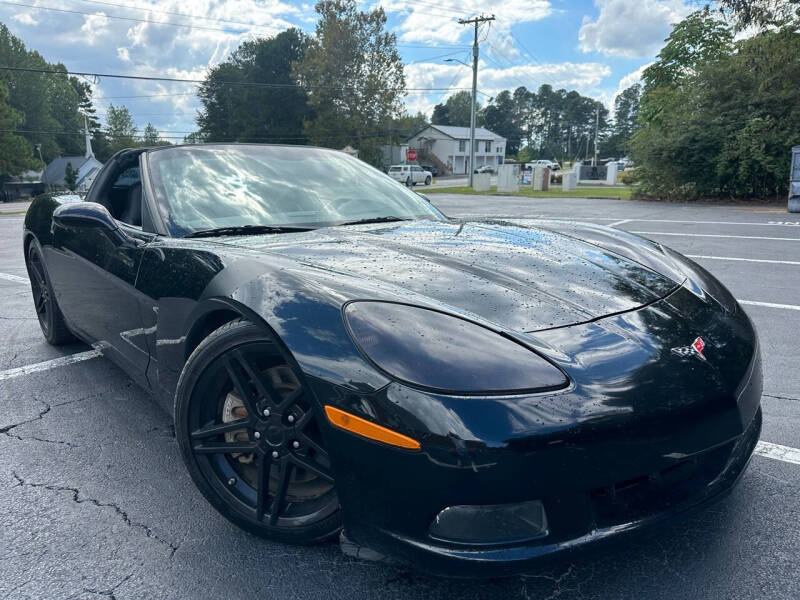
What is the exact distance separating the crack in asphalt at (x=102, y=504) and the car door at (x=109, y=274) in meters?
0.51

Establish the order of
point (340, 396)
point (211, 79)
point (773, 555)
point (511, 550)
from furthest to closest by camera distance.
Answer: point (211, 79), point (773, 555), point (340, 396), point (511, 550)

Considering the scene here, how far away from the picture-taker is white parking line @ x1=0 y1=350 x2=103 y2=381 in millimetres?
3529

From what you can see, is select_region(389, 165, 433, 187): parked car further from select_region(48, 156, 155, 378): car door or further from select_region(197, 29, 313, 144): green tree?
select_region(48, 156, 155, 378): car door

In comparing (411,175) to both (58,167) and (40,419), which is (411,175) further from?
(58,167)

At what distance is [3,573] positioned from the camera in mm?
1737

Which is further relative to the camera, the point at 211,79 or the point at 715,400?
the point at 211,79

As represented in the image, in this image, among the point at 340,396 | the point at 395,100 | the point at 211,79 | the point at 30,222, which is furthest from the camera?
the point at 211,79

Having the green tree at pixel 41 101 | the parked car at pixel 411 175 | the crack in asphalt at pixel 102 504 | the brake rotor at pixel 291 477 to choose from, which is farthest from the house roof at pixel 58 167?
the brake rotor at pixel 291 477

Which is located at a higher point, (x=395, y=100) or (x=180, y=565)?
(x=395, y=100)

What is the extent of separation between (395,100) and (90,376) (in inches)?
2006

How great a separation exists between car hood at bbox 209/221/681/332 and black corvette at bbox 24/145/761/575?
0.01 m

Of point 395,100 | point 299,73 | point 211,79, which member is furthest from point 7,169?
point 395,100

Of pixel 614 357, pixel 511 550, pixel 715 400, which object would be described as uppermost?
pixel 614 357

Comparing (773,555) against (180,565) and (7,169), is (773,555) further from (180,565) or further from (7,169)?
(7,169)
